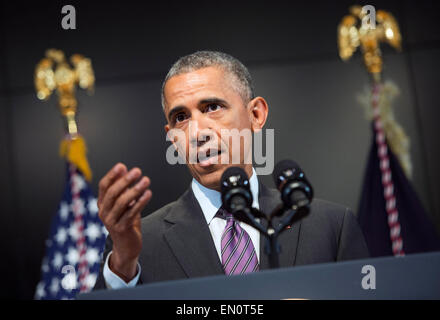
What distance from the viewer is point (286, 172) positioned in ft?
3.75

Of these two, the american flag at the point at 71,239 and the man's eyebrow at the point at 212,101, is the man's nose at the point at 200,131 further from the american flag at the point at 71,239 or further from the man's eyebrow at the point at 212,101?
the american flag at the point at 71,239

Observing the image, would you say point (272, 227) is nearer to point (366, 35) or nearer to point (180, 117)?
point (180, 117)

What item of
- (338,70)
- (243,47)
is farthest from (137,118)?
(338,70)

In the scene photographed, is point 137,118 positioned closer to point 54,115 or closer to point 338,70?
point 54,115

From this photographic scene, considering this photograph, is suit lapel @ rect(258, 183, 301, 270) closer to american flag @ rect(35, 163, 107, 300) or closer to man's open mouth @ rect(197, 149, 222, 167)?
man's open mouth @ rect(197, 149, 222, 167)

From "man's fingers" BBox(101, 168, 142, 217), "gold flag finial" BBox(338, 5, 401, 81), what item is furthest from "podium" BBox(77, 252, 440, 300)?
"gold flag finial" BBox(338, 5, 401, 81)

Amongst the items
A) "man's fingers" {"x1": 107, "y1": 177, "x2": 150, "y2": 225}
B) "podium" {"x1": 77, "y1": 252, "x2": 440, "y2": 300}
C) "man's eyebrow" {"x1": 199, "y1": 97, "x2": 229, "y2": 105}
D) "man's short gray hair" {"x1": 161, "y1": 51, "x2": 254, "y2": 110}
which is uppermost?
"man's short gray hair" {"x1": 161, "y1": 51, "x2": 254, "y2": 110}

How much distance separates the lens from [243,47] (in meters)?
3.03

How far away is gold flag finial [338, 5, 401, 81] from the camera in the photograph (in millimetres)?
3090

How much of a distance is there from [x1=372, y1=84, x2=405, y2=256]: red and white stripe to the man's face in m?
1.58

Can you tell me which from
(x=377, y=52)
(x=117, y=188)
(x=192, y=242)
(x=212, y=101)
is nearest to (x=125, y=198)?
(x=117, y=188)

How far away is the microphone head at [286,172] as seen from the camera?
112 cm

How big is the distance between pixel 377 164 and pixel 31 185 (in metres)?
2.20

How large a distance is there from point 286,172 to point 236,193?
0.44 feet
